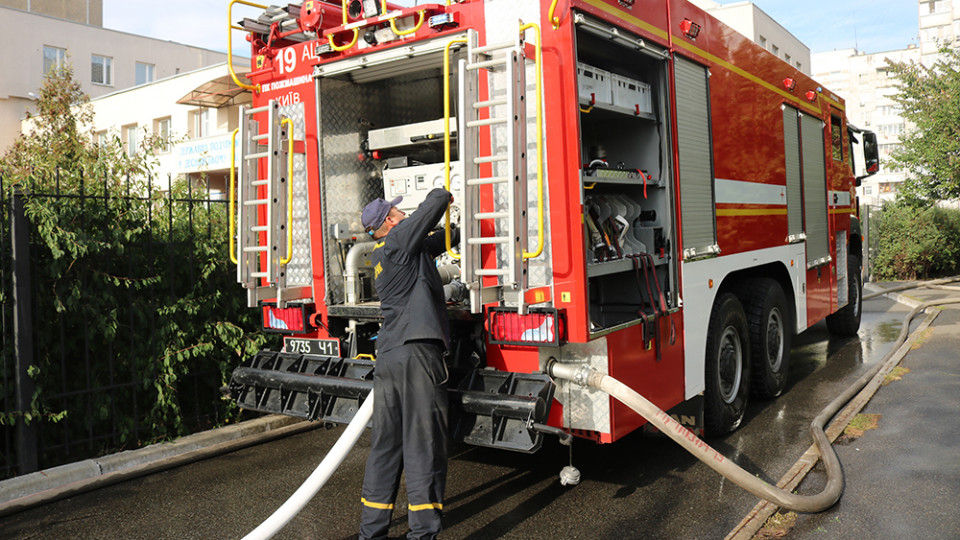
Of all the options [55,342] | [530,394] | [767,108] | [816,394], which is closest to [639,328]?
[530,394]

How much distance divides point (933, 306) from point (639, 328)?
10342mm

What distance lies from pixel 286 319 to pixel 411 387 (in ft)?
5.11

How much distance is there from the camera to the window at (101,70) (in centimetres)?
3559

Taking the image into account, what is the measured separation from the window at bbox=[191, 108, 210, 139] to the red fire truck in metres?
25.6

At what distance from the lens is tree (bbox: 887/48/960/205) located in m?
17.5

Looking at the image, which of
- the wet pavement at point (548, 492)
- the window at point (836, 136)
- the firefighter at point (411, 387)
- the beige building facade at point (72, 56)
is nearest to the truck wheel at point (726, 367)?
the wet pavement at point (548, 492)

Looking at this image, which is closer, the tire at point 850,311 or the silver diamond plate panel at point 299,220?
the silver diamond plate panel at point 299,220

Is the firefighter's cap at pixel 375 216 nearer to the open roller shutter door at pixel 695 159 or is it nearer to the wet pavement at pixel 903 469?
the open roller shutter door at pixel 695 159

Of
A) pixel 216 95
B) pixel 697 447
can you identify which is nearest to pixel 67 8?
pixel 216 95

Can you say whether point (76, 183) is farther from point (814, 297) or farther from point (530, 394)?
point (814, 297)

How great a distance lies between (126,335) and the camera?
5.55 meters

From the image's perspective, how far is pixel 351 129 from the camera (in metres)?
5.16

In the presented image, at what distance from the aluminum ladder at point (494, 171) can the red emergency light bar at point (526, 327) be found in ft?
0.22

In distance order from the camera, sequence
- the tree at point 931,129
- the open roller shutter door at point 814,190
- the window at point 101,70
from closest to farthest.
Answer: the open roller shutter door at point 814,190
the tree at point 931,129
the window at point 101,70
